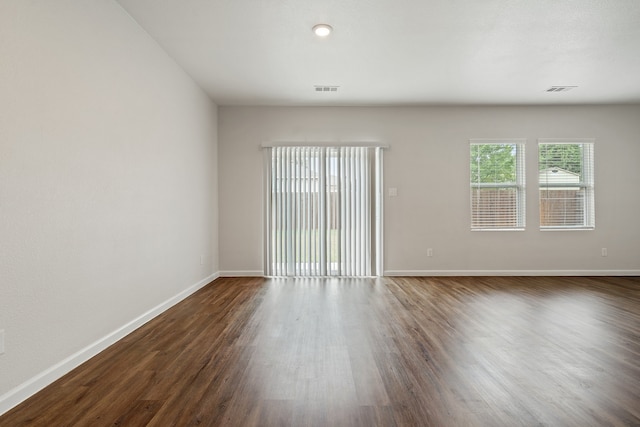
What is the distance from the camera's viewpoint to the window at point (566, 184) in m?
5.25

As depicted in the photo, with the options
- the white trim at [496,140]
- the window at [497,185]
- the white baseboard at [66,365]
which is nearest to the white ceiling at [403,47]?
the white trim at [496,140]

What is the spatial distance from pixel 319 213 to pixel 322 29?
276 centimetres

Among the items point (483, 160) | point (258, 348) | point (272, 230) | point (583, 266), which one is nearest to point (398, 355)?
point (258, 348)

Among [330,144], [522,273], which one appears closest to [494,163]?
[522,273]

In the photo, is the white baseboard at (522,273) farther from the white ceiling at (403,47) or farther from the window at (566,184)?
the white ceiling at (403,47)

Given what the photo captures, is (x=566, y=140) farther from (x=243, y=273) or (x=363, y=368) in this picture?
(x=243, y=273)

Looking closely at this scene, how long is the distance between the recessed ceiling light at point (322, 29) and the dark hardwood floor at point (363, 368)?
2.61m

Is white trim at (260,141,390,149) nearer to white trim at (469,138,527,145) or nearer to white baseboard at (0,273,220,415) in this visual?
white trim at (469,138,527,145)

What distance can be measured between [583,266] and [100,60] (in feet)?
21.8

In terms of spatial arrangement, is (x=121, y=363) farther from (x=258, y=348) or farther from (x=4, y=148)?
(x=4, y=148)

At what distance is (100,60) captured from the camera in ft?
7.88

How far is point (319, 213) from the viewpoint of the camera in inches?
204

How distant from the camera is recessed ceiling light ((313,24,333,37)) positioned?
2.94 meters

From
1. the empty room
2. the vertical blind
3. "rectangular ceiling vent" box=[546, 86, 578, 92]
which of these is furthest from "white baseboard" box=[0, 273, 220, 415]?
"rectangular ceiling vent" box=[546, 86, 578, 92]
